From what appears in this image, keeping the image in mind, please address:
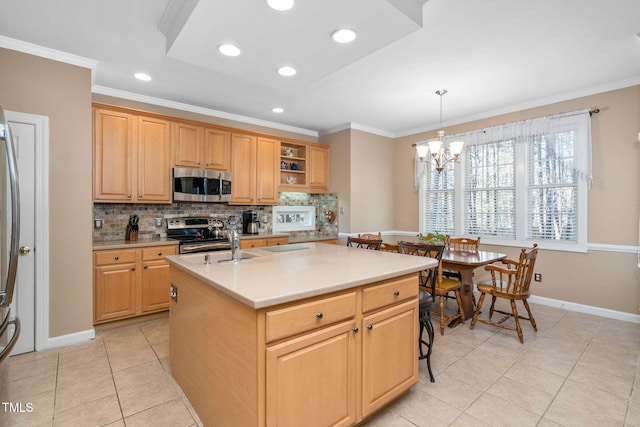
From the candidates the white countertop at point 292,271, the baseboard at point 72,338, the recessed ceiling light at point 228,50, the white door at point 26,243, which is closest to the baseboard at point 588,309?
the white countertop at point 292,271

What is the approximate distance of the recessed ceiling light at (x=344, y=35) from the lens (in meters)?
→ 2.08

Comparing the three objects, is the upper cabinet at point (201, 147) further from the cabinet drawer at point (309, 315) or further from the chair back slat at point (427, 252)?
the cabinet drawer at point (309, 315)

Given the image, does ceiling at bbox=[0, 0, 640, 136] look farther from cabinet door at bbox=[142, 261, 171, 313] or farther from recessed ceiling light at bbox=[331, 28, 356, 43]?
cabinet door at bbox=[142, 261, 171, 313]

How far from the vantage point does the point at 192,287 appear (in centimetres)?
191

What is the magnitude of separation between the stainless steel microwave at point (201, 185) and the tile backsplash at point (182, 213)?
37cm

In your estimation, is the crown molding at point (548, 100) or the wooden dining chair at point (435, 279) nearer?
the wooden dining chair at point (435, 279)

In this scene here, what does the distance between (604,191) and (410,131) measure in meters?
2.89

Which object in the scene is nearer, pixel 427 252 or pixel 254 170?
pixel 427 252

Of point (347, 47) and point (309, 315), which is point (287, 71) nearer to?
→ point (347, 47)

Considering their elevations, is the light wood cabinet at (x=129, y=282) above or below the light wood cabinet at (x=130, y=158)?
below

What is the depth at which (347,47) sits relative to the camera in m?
2.28

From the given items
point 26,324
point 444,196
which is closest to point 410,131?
point 444,196

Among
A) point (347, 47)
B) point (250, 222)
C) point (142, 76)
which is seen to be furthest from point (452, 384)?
point (142, 76)

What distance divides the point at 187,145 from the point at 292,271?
2.96m
